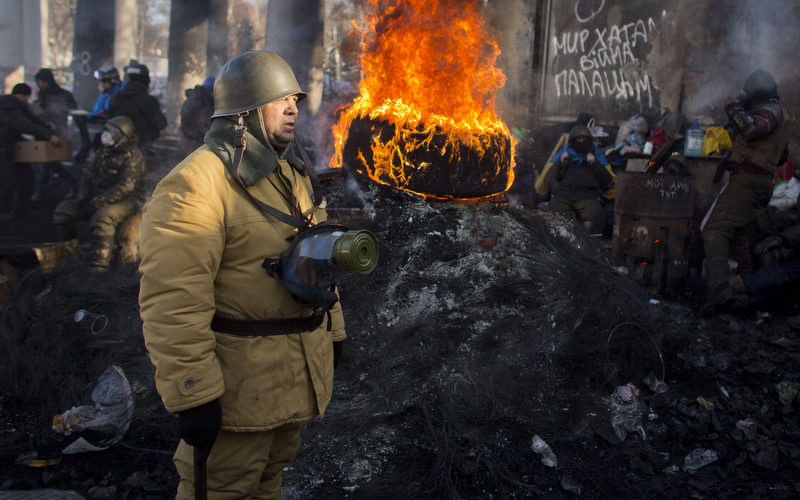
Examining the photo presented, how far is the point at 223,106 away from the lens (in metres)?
2.39

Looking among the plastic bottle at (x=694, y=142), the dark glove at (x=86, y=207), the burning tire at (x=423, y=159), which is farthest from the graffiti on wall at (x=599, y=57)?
the dark glove at (x=86, y=207)

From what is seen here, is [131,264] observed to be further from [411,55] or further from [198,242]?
[198,242]

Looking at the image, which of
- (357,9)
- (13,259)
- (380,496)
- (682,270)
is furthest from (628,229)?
(357,9)

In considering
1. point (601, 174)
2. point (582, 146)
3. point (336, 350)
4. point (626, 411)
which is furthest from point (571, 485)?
point (582, 146)

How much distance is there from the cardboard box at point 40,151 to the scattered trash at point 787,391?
9.58m

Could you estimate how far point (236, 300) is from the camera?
7.41ft

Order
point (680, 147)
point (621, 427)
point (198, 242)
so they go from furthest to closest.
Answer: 1. point (680, 147)
2. point (621, 427)
3. point (198, 242)

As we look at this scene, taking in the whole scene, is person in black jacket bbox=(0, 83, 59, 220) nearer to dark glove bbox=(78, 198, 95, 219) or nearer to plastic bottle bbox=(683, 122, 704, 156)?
dark glove bbox=(78, 198, 95, 219)

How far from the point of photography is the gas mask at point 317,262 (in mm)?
2234

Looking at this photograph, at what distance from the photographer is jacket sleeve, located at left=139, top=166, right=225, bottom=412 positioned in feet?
6.68

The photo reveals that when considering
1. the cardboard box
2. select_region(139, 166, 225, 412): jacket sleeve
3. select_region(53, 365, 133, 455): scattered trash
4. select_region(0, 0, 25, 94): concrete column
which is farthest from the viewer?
select_region(0, 0, 25, 94): concrete column

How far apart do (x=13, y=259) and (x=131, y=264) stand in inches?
44.3

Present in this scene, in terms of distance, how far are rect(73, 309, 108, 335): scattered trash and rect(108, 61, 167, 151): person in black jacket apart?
5491mm

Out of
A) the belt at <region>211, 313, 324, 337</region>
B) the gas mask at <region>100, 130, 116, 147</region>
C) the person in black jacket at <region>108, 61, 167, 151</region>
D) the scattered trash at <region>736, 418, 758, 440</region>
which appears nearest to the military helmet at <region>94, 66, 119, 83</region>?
the person in black jacket at <region>108, 61, 167, 151</region>
